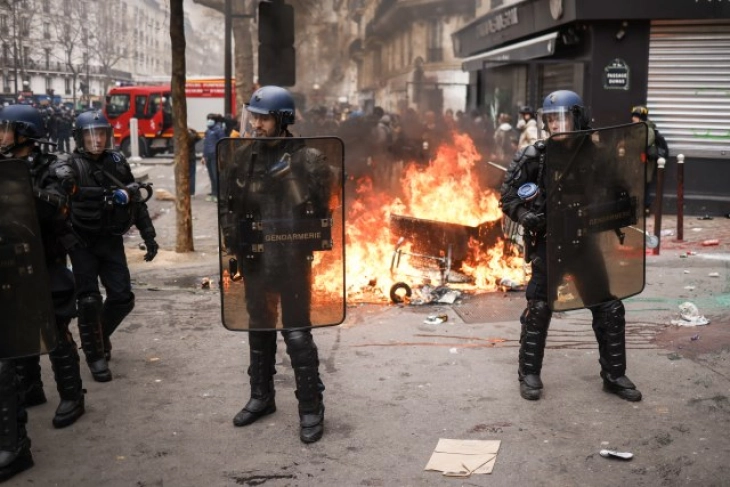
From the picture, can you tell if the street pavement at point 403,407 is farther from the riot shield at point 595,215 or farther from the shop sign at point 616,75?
the shop sign at point 616,75

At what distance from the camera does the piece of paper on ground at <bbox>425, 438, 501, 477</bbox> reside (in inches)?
155

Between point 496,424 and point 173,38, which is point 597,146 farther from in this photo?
point 173,38

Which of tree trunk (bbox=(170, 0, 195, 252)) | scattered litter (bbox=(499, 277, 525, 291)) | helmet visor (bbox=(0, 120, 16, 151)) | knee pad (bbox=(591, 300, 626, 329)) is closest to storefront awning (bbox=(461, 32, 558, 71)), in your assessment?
tree trunk (bbox=(170, 0, 195, 252))

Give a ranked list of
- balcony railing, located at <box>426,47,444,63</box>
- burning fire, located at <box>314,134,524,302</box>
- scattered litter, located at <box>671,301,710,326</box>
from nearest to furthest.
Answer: scattered litter, located at <box>671,301,710,326</box>, burning fire, located at <box>314,134,524,302</box>, balcony railing, located at <box>426,47,444,63</box>

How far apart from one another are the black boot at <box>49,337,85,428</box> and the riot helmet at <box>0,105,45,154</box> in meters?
1.14

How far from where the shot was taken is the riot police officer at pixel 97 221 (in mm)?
5297

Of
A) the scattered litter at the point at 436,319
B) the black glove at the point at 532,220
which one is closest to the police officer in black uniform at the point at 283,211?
the black glove at the point at 532,220

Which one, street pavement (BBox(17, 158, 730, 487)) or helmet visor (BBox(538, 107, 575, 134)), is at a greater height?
helmet visor (BBox(538, 107, 575, 134))

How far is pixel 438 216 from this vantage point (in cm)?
896

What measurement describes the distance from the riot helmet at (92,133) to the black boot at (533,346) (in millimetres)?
2997

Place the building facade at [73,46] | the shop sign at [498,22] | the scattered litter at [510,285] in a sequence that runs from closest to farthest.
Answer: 1. the scattered litter at [510,285]
2. the shop sign at [498,22]
3. the building facade at [73,46]

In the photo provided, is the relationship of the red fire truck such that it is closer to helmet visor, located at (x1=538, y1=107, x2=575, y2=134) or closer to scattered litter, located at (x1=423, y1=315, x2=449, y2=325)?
scattered litter, located at (x1=423, y1=315, x2=449, y2=325)

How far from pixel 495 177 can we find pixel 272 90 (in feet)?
17.0

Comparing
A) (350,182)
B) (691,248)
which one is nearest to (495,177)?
(691,248)
